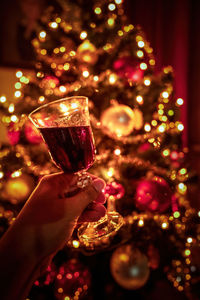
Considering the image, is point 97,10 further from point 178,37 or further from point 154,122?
point 178,37

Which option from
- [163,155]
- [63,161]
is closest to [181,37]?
[163,155]

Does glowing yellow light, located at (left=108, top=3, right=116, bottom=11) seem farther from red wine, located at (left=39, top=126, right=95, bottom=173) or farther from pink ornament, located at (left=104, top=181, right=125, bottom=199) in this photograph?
red wine, located at (left=39, top=126, right=95, bottom=173)

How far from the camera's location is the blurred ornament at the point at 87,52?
6.74 feet

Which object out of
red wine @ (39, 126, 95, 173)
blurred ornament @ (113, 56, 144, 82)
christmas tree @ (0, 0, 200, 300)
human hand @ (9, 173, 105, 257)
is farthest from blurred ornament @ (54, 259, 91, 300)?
blurred ornament @ (113, 56, 144, 82)

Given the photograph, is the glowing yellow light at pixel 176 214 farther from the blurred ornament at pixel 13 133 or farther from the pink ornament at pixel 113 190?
the blurred ornament at pixel 13 133

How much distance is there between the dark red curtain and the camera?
313 cm

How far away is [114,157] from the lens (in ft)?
6.50

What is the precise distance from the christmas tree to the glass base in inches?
16.4

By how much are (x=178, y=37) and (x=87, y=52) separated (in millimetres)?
1664

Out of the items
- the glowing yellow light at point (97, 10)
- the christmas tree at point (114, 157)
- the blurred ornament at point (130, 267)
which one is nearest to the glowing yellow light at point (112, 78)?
the christmas tree at point (114, 157)

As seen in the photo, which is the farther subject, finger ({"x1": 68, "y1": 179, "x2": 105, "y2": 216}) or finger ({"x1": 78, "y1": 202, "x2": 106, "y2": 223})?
finger ({"x1": 78, "y1": 202, "x2": 106, "y2": 223})

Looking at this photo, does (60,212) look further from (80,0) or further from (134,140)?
(80,0)

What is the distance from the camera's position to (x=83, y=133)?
987 mm

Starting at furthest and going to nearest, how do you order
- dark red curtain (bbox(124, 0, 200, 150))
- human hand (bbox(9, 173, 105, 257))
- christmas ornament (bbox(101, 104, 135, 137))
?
dark red curtain (bbox(124, 0, 200, 150)) < christmas ornament (bbox(101, 104, 135, 137)) < human hand (bbox(9, 173, 105, 257))
